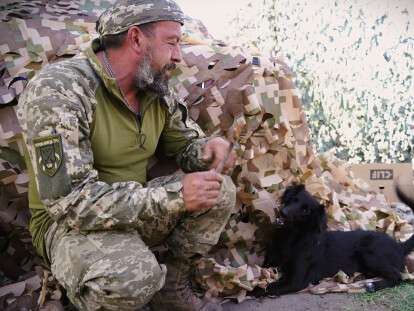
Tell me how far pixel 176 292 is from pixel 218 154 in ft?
2.37

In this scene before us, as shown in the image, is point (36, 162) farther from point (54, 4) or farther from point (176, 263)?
point (54, 4)

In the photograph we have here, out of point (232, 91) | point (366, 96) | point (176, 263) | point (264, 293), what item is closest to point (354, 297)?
point (264, 293)

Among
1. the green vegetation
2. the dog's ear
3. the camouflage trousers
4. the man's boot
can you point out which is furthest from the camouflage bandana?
the green vegetation

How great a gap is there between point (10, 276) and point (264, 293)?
1423 mm

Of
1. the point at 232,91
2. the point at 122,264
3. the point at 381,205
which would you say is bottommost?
the point at 381,205

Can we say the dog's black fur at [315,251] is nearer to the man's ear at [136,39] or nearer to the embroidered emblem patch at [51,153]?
the man's ear at [136,39]

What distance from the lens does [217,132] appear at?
10.9 feet

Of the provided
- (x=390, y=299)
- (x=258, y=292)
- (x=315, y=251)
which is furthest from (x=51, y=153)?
(x=390, y=299)

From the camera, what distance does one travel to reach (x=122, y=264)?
2135 mm

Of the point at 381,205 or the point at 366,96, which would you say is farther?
the point at 366,96

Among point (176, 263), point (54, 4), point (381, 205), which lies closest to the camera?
point (176, 263)

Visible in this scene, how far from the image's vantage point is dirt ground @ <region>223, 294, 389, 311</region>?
9.97 feet

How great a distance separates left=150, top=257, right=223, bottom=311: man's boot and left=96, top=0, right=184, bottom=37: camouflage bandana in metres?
1.15

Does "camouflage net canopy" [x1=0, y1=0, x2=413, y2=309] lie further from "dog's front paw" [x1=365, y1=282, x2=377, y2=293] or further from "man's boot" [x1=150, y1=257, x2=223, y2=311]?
"man's boot" [x1=150, y1=257, x2=223, y2=311]
